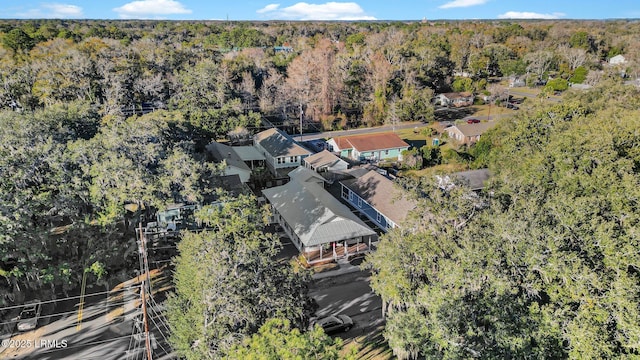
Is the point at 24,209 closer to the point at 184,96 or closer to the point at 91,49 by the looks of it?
the point at 184,96

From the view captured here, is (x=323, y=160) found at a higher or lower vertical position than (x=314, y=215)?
higher

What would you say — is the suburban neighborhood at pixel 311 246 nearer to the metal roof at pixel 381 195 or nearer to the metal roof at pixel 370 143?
the metal roof at pixel 381 195

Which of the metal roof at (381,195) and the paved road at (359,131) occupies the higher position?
the metal roof at (381,195)

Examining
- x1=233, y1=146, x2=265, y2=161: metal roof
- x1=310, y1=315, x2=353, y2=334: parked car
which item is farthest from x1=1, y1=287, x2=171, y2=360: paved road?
x1=233, y1=146, x2=265, y2=161: metal roof

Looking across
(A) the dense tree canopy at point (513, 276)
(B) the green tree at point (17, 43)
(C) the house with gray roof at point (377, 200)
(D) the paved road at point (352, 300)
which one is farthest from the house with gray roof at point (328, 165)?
Answer: (B) the green tree at point (17, 43)

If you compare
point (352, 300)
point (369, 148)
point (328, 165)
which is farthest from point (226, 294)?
point (369, 148)

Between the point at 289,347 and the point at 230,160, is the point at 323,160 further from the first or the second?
the point at 289,347
